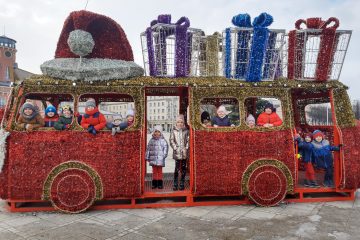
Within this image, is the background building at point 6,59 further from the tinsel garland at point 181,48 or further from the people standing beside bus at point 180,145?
the tinsel garland at point 181,48

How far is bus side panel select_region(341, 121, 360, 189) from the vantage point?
6199 mm

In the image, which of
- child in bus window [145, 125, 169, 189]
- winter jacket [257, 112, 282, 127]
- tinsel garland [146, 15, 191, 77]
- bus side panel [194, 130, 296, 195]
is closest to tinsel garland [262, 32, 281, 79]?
winter jacket [257, 112, 282, 127]

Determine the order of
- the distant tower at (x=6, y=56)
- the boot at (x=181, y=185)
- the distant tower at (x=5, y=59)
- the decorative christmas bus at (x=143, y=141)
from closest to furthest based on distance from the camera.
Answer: the decorative christmas bus at (x=143, y=141) < the boot at (x=181, y=185) < the distant tower at (x=5, y=59) < the distant tower at (x=6, y=56)

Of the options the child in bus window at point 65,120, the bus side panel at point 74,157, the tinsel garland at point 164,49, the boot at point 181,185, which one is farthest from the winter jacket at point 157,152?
the child in bus window at point 65,120

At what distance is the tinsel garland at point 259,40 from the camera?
5.87 m

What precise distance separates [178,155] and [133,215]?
1622 millimetres

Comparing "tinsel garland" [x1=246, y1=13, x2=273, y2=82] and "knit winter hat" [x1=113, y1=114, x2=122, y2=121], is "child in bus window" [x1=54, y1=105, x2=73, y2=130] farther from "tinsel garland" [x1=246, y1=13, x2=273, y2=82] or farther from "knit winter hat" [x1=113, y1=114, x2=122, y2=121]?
"tinsel garland" [x1=246, y1=13, x2=273, y2=82]

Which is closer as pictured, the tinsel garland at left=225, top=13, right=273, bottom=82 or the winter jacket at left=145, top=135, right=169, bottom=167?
the tinsel garland at left=225, top=13, right=273, bottom=82

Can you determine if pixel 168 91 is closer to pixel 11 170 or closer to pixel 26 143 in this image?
pixel 26 143

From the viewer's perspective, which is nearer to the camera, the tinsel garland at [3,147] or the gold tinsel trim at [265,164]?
the tinsel garland at [3,147]

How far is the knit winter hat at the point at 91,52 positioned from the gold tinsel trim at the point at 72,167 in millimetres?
1714

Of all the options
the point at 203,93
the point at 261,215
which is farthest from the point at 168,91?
the point at 261,215

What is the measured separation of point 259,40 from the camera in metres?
5.91

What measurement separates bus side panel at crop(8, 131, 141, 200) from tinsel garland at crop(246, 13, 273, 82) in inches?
112
